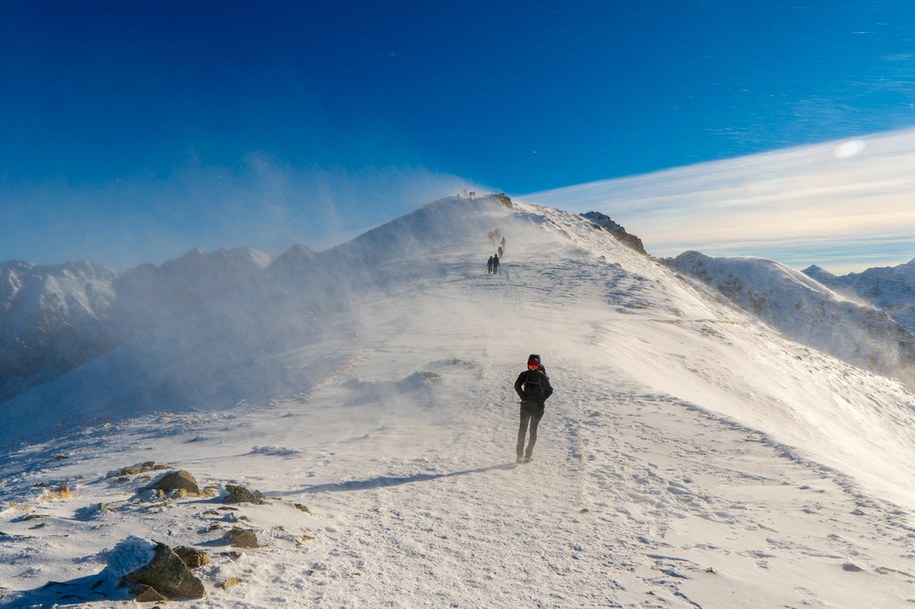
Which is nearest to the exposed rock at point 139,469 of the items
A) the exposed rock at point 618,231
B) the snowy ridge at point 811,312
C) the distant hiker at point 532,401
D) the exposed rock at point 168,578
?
the exposed rock at point 168,578

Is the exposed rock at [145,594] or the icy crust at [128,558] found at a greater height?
the icy crust at [128,558]

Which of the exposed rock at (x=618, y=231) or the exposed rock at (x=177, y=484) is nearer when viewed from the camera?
the exposed rock at (x=177, y=484)

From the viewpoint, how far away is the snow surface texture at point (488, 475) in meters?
5.73

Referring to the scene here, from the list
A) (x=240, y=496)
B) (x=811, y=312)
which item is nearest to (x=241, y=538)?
(x=240, y=496)

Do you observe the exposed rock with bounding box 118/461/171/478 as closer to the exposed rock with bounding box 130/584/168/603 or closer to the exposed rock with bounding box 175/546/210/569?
the exposed rock with bounding box 175/546/210/569

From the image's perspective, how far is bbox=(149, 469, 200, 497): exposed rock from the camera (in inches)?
303

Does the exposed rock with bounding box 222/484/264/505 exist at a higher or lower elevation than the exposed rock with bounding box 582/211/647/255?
lower

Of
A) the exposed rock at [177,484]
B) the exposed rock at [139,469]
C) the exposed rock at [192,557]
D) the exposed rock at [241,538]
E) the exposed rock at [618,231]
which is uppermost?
the exposed rock at [618,231]

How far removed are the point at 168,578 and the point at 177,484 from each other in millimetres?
3379

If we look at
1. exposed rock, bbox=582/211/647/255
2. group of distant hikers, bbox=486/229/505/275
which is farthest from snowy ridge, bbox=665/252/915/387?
group of distant hikers, bbox=486/229/505/275

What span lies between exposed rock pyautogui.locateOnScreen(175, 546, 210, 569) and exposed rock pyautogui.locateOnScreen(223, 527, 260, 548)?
1.96ft

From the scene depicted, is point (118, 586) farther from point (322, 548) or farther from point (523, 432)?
point (523, 432)

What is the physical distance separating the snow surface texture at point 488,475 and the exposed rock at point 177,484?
0.34 metres

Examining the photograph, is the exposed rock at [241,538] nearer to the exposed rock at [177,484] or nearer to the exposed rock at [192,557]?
the exposed rock at [192,557]
